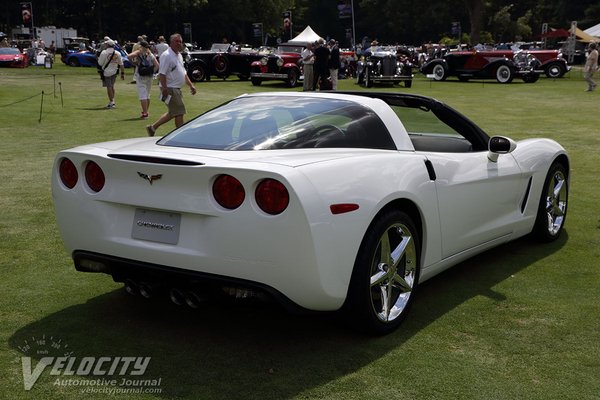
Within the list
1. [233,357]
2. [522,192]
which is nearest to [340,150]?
[233,357]

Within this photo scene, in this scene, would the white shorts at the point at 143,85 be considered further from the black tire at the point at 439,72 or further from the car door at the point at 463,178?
the black tire at the point at 439,72

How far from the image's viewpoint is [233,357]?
3809 mm

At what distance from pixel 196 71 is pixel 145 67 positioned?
15027mm

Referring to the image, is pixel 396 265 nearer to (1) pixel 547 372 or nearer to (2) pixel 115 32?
(1) pixel 547 372

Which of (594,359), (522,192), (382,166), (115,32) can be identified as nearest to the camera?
(594,359)

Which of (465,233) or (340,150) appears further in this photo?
(465,233)

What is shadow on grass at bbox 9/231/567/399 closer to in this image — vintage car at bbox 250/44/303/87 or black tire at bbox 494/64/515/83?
vintage car at bbox 250/44/303/87

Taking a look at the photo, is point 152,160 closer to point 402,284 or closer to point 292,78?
point 402,284

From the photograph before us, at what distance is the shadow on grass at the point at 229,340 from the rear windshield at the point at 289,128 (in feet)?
3.19

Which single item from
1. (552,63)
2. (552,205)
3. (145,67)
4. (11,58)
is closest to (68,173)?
(552,205)

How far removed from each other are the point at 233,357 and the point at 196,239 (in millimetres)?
661

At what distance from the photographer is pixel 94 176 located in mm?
4125

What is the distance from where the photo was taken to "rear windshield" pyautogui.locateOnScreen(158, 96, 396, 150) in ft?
13.8

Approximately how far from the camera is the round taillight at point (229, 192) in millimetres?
3607
